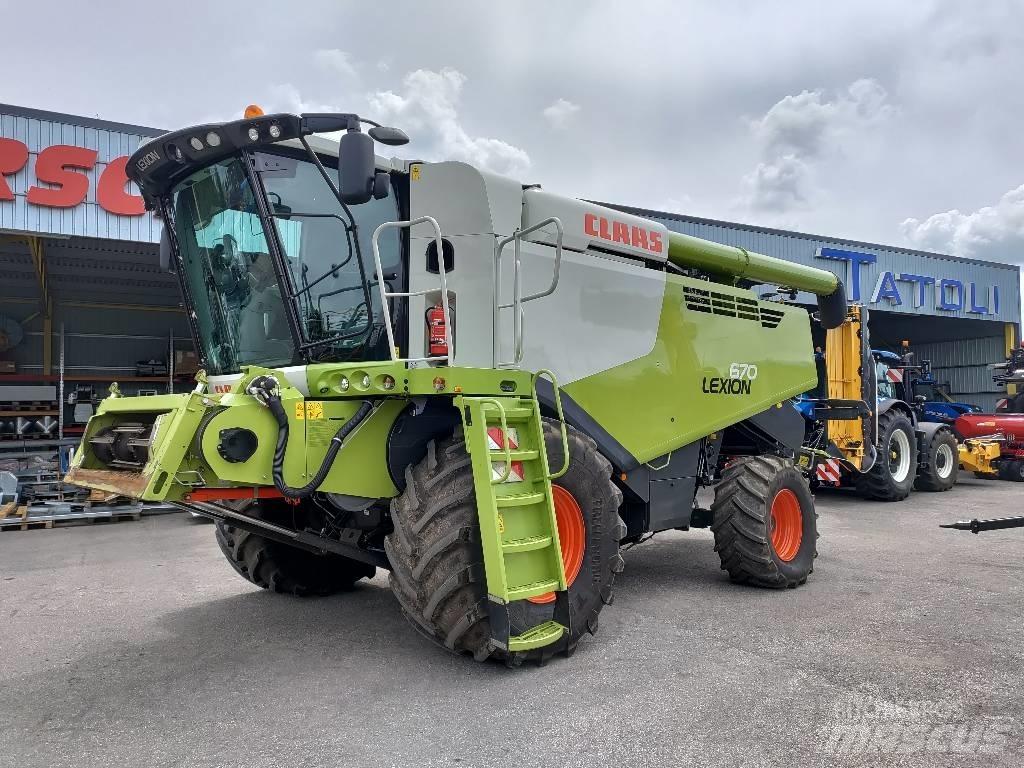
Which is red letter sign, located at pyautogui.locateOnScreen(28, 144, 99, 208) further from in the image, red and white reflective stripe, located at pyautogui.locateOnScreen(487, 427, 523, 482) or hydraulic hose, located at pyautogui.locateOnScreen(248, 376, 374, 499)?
red and white reflective stripe, located at pyautogui.locateOnScreen(487, 427, 523, 482)

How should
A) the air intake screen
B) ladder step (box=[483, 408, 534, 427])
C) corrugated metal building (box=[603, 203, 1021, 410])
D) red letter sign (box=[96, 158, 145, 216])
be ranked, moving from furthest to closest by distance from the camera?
corrugated metal building (box=[603, 203, 1021, 410]), red letter sign (box=[96, 158, 145, 216]), the air intake screen, ladder step (box=[483, 408, 534, 427])

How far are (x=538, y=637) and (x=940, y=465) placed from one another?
12352 mm

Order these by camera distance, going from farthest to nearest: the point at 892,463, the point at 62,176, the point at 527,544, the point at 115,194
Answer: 1. the point at 892,463
2. the point at 115,194
3. the point at 62,176
4. the point at 527,544

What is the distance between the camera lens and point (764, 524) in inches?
216

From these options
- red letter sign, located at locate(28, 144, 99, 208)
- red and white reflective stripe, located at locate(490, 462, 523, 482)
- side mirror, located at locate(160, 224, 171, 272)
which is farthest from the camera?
red letter sign, located at locate(28, 144, 99, 208)

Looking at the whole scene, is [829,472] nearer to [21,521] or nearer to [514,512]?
[514,512]

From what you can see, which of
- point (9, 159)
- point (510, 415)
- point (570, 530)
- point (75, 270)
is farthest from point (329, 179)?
point (75, 270)

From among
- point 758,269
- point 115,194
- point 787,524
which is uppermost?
point 115,194

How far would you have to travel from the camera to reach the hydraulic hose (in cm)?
350

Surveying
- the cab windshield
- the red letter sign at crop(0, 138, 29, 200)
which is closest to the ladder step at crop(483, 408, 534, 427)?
the cab windshield

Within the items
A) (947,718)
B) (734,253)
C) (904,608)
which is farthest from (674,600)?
(734,253)

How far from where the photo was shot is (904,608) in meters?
5.07

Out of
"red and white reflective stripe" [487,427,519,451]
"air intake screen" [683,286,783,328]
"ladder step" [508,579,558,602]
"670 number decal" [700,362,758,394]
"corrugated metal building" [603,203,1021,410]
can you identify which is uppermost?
"corrugated metal building" [603,203,1021,410]

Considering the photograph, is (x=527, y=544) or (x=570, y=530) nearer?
(x=527, y=544)
